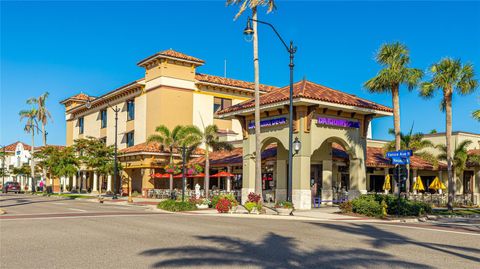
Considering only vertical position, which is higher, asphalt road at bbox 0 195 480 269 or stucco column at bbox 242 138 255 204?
stucco column at bbox 242 138 255 204

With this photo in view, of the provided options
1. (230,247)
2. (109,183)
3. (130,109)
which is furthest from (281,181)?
(109,183)

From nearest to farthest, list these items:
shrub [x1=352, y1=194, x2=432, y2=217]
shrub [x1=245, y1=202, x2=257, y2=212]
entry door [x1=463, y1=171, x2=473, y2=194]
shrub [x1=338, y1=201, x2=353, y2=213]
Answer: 1. shrub [x1=352, y1=194, x2=432, y2=217]
2. shrub [x1=245, y1=202, x2=257, y2=212]
3. shrub [x1=338, y1=201, x2=353, y2=213]
4. entry door [x1=463, y1=171, x2=473, y2=194]

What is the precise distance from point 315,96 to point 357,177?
6.73 metres

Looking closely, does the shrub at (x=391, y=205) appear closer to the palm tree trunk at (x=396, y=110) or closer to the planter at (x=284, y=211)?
the planter at (x=284, y=211)

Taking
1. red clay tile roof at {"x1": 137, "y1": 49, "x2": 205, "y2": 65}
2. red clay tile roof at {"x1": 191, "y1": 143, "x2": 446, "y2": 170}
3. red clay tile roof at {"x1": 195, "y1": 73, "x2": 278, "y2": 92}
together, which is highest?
red clay tile roof at {"x1": 137, "y1": 49, "x2": 205, "y2": 65}

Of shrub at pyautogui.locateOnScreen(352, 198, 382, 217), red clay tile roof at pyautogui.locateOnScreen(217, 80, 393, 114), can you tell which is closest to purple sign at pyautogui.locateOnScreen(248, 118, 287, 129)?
red clay tile roof at pyautogui.locateOnScreen(217, 80, 393, 114)

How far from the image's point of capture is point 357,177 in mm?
32281

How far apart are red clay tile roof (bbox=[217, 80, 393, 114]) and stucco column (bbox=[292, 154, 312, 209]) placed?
357 centimetres

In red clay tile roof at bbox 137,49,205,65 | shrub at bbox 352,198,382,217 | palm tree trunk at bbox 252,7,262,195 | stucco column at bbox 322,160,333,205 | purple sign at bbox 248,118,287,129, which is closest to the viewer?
shrub at bbox 352,198,382,217

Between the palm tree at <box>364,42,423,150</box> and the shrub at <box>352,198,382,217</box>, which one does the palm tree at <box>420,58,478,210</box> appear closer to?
the palm tree at <box>364,42,423,150</box>

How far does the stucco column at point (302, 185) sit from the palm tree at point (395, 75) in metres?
7.33

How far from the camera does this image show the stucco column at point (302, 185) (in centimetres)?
2927

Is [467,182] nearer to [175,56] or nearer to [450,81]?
[450,81]

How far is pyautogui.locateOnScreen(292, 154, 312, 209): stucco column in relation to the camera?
A: 29266 mm
